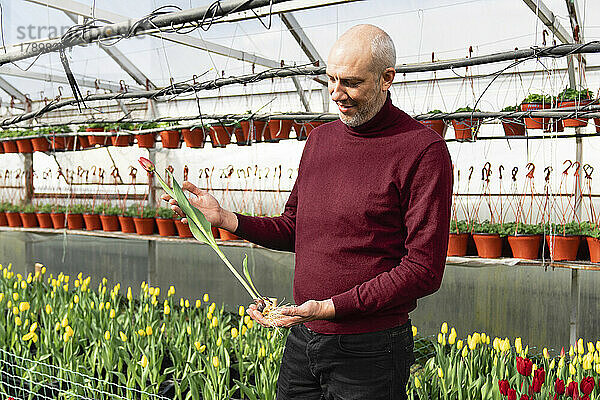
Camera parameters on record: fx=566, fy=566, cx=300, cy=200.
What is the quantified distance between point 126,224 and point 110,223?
9.0 inches

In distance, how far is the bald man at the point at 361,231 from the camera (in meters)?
1.16

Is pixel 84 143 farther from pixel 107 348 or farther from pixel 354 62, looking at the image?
pixel 354 62

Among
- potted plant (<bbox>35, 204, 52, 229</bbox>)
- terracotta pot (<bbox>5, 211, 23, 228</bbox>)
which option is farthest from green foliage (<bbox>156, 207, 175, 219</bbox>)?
terracotta pot (<bbox>5, 211, 23, 228</bbox>)

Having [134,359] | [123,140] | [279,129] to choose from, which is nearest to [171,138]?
[123,140]

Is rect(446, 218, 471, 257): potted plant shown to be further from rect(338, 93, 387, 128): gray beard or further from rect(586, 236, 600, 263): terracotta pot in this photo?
rect(338, 93, 387, 128): gray beard

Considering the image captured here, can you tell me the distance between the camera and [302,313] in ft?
3.69

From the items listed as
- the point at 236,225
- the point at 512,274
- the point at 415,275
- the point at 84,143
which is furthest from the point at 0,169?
the point at 415,275

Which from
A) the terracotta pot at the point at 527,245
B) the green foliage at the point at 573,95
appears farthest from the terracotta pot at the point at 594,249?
the green foliage at the point at 573,95

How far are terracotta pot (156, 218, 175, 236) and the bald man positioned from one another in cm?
312

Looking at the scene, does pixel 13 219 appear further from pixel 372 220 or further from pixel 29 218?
pixel 372 220

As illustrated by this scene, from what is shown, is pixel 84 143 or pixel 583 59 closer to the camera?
pixel 583 59

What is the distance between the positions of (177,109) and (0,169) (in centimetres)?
285

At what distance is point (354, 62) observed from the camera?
1145mm

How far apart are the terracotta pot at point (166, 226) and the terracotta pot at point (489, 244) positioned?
2314 millimetres
